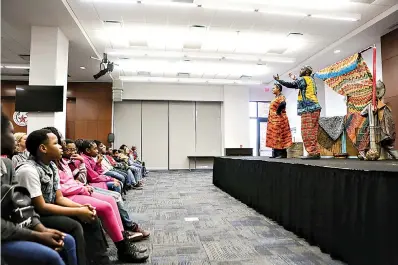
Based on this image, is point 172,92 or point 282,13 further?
point 172,92

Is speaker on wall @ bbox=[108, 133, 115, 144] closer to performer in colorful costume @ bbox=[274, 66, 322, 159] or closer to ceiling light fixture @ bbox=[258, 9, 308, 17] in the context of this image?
ceiling light fixture @ bbox=[258, 9, 308, 17]

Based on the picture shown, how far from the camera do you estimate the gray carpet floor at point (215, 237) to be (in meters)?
2.24

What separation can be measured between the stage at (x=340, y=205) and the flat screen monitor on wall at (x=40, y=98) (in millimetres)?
4104

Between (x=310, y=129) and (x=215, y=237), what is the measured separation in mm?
2211

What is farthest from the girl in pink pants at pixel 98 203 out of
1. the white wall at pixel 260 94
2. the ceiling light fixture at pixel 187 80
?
the white wall at pixel 260 94

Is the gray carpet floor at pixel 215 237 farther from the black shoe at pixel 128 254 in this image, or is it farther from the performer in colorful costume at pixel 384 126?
the performer in colorful costume at pixel 384 126

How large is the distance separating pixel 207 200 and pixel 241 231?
181 centimetres

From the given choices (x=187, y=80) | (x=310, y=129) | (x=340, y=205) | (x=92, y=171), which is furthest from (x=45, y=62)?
(x=187, y=80)

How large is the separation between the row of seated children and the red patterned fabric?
2.68 m

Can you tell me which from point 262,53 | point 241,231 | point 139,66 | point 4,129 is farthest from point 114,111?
point 4,129

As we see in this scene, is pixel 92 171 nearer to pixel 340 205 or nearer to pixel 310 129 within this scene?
pixel 340 205

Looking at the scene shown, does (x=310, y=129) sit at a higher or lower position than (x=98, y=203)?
higher

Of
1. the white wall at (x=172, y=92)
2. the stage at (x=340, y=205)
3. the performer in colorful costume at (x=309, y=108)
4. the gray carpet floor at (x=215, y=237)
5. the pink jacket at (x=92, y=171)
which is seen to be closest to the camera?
the stage at (x=340, y=205)

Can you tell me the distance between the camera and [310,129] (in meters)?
4.16
